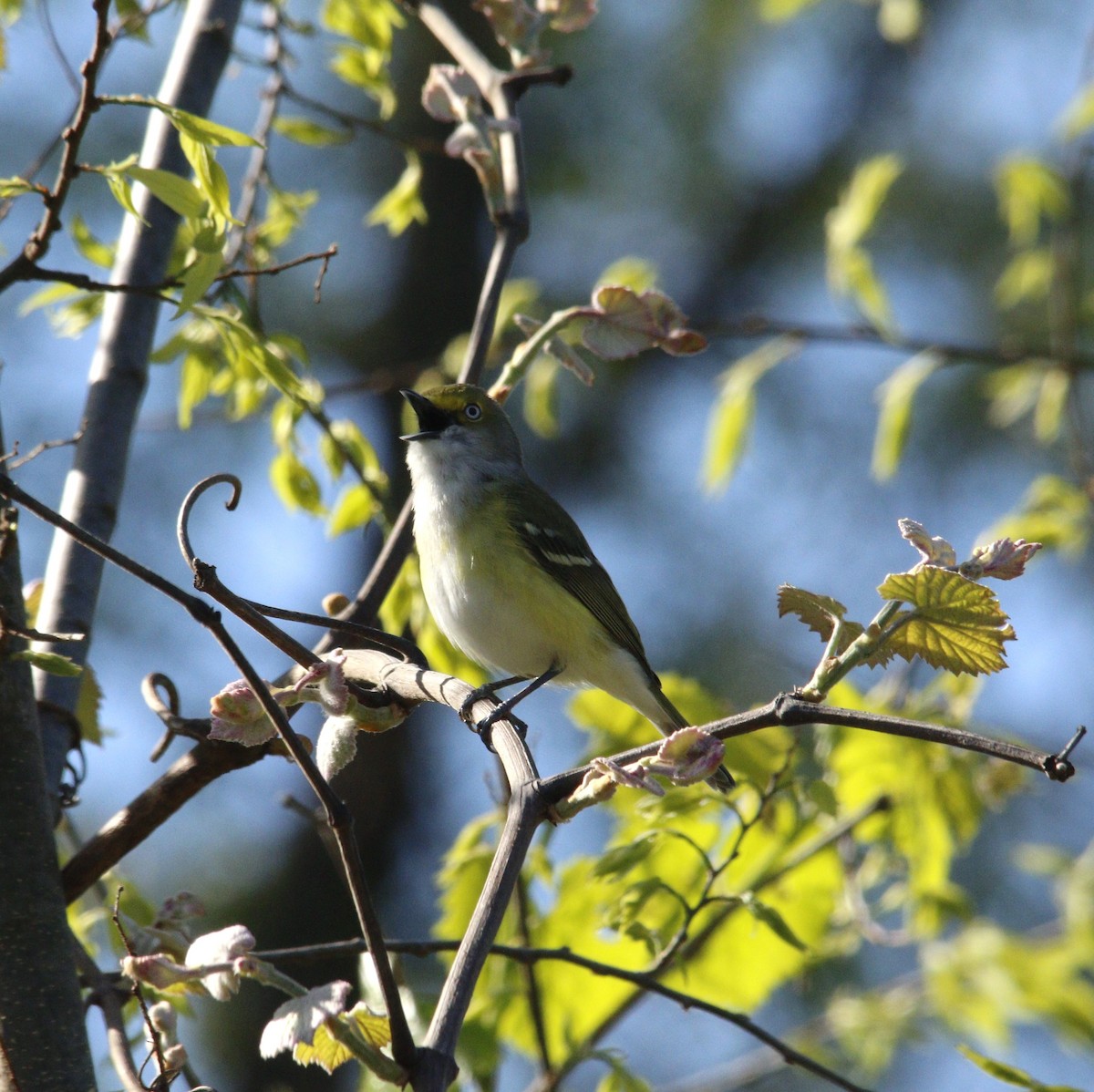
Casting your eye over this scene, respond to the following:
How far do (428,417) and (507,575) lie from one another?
2.01 feet

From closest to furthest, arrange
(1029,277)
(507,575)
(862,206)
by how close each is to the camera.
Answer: (507,575) → (862,206) → (1029,277)

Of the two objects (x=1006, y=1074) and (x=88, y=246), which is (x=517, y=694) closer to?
(x=88, y=246)

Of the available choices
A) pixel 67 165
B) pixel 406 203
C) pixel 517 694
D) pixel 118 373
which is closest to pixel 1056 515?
pixel 517 694

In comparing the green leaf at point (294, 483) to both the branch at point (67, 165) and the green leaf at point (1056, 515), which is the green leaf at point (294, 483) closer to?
the branch at point (67, 165)

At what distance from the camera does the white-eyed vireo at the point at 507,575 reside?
12.0 feet

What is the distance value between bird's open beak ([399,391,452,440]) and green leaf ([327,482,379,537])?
80 centimetres

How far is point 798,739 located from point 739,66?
973 cm

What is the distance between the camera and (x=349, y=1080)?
279 inches

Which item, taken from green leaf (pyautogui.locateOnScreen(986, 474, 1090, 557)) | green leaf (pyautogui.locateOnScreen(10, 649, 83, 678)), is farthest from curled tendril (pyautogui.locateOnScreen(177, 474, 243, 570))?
green leaf (pyautogui.locateOnScreen(986, 474, 1090, 557))

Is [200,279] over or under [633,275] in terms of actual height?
under

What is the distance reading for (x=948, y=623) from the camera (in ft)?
4.30

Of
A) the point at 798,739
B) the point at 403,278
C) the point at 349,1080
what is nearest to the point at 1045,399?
the point at 798,739

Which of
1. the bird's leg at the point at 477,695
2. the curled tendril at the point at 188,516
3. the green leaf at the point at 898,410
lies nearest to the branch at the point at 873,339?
the green leaf at the point at 898,410

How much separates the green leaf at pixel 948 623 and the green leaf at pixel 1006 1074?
434 mm
